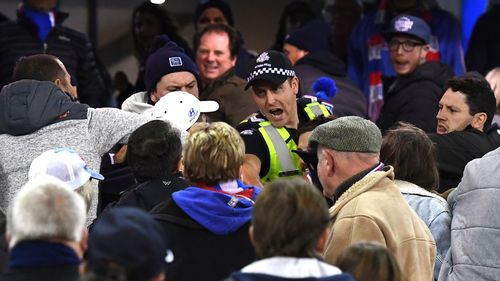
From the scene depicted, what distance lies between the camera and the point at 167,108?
642 centimetres

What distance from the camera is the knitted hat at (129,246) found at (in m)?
3.74

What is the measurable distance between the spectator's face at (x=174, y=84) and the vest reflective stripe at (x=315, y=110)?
67 cm

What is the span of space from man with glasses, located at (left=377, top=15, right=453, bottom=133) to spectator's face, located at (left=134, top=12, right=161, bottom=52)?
71.3 inches

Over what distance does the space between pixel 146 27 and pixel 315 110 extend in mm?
2993

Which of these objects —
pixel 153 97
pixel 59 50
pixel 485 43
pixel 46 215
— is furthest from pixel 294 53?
pixel 46 215

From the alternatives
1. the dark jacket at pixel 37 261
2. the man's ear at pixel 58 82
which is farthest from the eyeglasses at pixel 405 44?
the dark jacket at pixel 37 261

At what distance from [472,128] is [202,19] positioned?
124 inches

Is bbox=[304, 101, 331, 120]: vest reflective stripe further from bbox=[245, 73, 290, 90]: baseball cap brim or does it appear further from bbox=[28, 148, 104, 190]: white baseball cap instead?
bbox=[28, 148, 104, 190]: white baseball cap

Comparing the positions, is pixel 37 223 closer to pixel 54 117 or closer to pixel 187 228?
pixel 187 228

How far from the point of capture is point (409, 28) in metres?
8.48

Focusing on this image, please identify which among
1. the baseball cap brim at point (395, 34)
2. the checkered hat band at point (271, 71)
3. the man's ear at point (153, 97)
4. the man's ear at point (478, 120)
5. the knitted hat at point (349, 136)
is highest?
the knitted hat at point (349, 136)

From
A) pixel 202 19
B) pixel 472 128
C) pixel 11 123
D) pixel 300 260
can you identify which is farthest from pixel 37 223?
pixel 202 19

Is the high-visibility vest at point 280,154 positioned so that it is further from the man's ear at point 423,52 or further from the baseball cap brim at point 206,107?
the man's ear at point 423,52

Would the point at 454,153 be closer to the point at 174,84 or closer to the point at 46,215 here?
the point at 174,84
